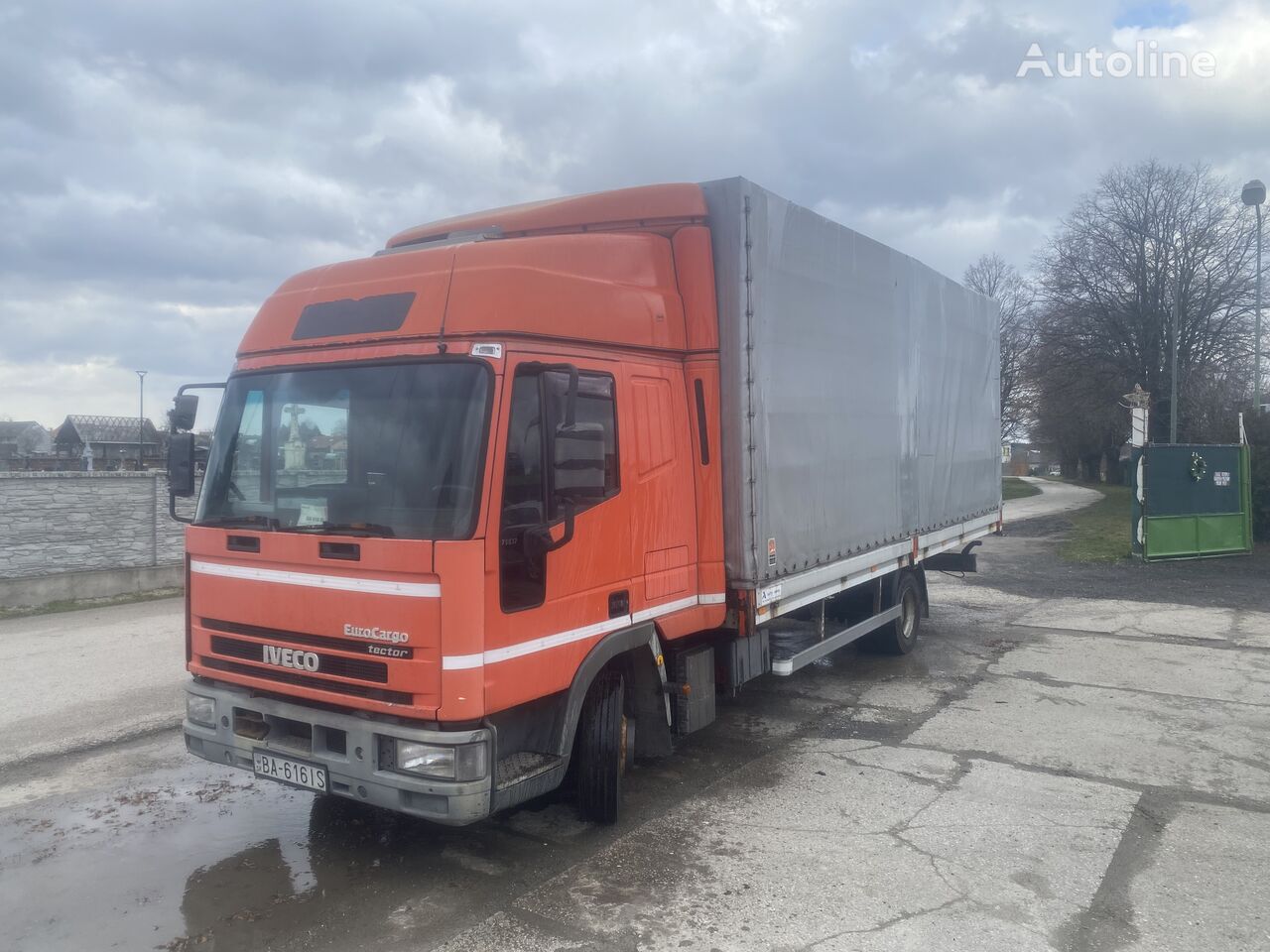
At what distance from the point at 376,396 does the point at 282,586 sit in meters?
0.99

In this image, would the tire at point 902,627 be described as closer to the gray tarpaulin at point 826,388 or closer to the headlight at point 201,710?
the gray tarpaulin at point 826,388

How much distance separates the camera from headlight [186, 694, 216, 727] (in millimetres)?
4730

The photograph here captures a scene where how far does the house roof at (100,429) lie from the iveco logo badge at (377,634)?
105ft

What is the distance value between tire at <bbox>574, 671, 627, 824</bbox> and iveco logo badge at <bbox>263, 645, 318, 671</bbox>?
Result: 55.3 inches

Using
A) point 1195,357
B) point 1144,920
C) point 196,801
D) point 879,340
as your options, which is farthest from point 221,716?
point 1195,357

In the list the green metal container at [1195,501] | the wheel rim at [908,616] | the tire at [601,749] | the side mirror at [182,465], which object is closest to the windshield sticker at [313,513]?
the side mirror at [182,465]

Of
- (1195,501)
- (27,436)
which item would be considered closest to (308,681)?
(1195,501)

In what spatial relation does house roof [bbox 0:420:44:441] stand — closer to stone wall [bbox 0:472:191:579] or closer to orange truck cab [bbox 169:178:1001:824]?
stone wall [bbox 0:472:191:579]

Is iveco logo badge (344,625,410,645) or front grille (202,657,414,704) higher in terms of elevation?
iveco logo badge (344,625,410,645)

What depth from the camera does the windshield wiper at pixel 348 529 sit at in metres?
4.12

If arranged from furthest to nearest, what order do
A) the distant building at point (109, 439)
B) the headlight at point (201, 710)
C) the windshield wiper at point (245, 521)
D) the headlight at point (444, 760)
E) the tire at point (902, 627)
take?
the distant building at point (109, 439) → the tire at point (902, 627) → the headlight at point (201, 710) → the windshield wiper at point (245, 521) → the headlight at point (444, 760)

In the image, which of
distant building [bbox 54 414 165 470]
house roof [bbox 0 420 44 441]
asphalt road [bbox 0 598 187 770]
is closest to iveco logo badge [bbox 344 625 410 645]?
asphalt road [bbox 0 598 187 770]

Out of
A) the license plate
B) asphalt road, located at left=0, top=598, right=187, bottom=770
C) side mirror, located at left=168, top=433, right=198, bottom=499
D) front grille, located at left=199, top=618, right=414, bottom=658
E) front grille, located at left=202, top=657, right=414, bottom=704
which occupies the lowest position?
asphalt road, located at left=0, top=598, right=187, bottom=770

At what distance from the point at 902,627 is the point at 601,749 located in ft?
17.6
